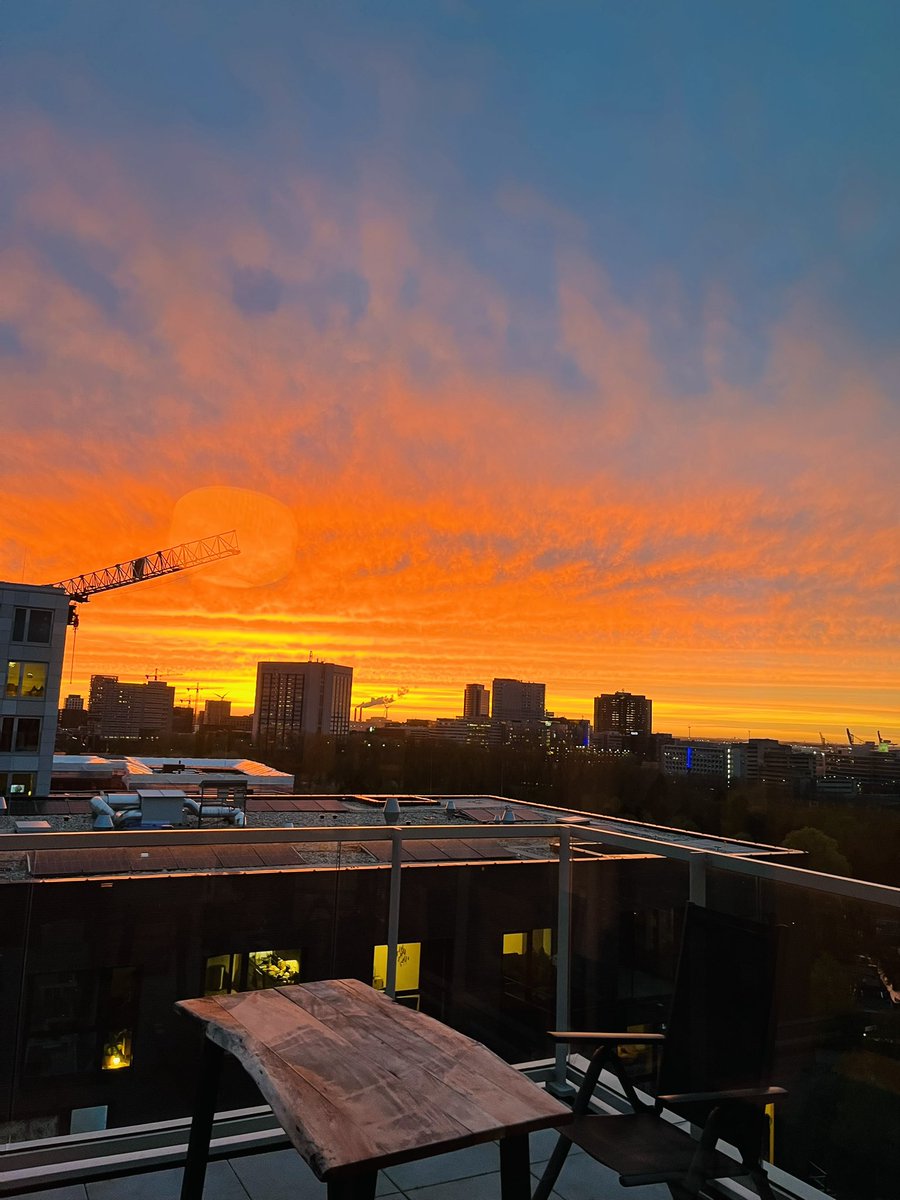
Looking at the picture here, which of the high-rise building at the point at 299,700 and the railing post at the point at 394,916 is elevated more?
the high-rise building at the point at 299,700

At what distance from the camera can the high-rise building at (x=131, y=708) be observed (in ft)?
100.0

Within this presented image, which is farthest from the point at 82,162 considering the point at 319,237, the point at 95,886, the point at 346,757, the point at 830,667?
the point at 830,667

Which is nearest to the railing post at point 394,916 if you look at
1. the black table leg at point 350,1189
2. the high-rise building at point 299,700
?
the black table leg at point 350,1189

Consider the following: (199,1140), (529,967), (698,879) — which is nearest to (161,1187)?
(199,1140)

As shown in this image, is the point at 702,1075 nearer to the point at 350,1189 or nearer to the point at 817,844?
the point at 350,1189

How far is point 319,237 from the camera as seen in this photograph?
8641 mm

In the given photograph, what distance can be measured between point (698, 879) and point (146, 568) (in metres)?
52.6

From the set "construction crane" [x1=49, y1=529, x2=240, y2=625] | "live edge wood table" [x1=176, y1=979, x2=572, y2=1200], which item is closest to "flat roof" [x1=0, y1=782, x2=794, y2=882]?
"live edge wood table" [x1=176, y1=979, x2=572, y2=1200]

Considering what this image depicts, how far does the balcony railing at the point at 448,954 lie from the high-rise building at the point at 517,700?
25930 mm

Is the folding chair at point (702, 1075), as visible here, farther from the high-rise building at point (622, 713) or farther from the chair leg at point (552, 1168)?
the high-rise building at point (622, 713)

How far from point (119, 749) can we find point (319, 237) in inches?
1065

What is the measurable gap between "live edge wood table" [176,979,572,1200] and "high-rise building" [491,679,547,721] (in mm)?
27499

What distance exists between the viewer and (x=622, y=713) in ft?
100

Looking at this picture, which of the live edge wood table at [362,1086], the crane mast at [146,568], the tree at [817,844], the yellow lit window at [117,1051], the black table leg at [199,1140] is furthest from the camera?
the crane mast at [146,568]
